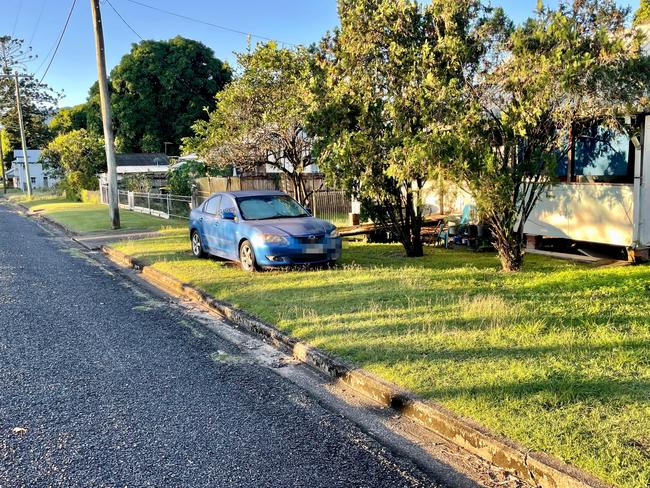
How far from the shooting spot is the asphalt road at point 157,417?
12.1ft

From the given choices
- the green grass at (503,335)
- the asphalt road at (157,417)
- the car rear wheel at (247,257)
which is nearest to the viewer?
the asphalt road at (157,417)

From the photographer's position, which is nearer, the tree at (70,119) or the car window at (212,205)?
the car window at (212,205)

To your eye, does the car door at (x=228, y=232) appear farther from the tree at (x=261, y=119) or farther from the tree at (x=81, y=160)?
the tree at (x=81, y=160)

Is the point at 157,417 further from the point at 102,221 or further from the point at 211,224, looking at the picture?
the point at 102,221

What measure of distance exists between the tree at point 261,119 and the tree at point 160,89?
116ft

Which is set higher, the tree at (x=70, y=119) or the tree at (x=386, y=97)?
the tree at (x=70, y=119)

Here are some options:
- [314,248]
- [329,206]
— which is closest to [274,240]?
[314,248]

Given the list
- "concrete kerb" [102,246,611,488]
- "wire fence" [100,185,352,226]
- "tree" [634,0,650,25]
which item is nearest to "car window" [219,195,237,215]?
"concrete kerb" [102,246,611,488]

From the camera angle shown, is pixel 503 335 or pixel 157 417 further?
pixel 503 335

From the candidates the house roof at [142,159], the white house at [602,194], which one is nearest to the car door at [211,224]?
the white house at [602,194]

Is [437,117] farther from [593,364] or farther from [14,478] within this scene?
[14,478]

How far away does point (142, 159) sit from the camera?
1997 inches

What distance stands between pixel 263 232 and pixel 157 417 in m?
5.61

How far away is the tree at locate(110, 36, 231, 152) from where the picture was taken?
50.3m
